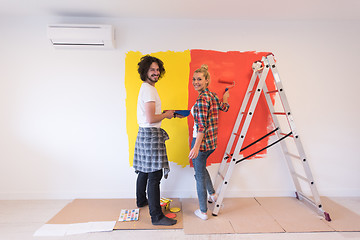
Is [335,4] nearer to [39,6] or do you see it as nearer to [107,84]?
[107,84]

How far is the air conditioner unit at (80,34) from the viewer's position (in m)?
2.08

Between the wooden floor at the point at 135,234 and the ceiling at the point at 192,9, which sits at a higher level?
the ceiling at the point at 192,9

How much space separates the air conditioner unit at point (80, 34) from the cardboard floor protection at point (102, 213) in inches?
65.8

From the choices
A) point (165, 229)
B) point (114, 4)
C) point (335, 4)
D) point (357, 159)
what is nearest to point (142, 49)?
point (114, 4)

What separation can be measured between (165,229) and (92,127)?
1311 mm

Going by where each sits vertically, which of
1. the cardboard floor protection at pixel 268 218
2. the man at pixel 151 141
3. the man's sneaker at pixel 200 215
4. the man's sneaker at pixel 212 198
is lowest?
the cardboard floor protection at pixel 268 218

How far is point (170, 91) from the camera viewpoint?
228 centimetres

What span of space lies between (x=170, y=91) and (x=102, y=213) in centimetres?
139

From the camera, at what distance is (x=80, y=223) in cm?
183

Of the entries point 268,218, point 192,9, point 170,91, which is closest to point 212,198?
point 268,218

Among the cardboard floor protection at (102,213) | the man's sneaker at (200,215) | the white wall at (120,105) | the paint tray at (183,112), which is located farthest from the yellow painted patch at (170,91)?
the man's sneaker at (200,215)

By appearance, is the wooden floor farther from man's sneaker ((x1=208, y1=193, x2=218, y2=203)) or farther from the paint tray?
the paint tray

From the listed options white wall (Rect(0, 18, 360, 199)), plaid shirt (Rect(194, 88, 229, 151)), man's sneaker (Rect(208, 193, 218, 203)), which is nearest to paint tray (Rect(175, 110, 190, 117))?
plaid shirt (Rect(194, 88, 229, 151))

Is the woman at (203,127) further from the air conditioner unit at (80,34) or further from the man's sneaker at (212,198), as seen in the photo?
the air conditioner unit at (80,34)
